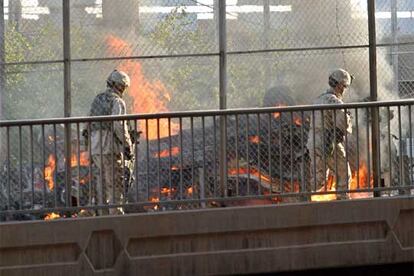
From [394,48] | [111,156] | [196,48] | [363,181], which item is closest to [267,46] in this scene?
[196,48]

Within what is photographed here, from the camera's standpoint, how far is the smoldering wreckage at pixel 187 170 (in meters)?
13.5

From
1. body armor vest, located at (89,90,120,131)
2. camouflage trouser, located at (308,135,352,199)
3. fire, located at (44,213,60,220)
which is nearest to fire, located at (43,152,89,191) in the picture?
fire, located at (44,213,60,220)

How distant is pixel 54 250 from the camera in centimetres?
1298

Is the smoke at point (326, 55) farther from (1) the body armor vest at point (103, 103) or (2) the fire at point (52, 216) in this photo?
(2) the fire at point (52, 216)

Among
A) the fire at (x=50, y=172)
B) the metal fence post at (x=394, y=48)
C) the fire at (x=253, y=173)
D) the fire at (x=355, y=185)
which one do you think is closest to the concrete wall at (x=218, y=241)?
the fire at (x=253, y=173)

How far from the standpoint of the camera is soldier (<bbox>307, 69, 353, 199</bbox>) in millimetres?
13852

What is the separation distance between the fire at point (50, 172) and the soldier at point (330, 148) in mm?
2501

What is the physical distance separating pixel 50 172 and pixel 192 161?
1.38 meters

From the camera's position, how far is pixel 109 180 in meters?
13.7

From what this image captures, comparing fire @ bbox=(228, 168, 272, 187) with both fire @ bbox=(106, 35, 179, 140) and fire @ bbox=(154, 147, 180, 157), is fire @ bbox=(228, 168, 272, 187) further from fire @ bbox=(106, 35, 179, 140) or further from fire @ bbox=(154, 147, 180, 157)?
fire @ bbox=(106, 35, 179, 140)

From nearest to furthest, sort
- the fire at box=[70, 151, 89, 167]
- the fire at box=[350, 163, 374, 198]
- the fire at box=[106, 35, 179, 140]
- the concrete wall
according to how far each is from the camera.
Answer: the concrete wall < the fire at box=[70, 151, 89, 167] < the fire at box=[350, 163, 374, 198] < the fire at box=[106, 35, 179, 140]

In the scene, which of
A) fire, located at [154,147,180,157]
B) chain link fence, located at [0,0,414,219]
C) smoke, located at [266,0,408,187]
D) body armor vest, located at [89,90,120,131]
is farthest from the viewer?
smoke, located at [266,0,408,187]

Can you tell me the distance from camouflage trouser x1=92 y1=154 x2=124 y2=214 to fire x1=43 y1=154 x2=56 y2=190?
41cm

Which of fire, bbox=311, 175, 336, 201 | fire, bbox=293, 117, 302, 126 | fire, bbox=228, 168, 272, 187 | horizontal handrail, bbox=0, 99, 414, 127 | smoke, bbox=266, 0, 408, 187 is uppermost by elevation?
smoke, bbox=266, 0, 408, 187
